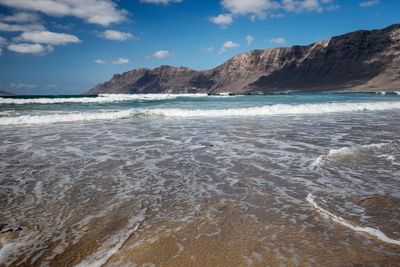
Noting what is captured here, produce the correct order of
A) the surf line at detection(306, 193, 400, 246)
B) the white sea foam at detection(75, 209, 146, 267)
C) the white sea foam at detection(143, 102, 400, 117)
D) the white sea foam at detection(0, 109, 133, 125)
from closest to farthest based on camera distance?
the white sea foam at detection(75, 209, 146, 267)
the surf line at detection(306, 193, 400, 246)
the white sea foam at detection(0, 109, 133, 125)
the white sea foam at detection(143, 102, 400, 117)

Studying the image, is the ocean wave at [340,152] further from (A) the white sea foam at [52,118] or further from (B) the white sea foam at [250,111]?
(A) the white sea foam at [52,118]

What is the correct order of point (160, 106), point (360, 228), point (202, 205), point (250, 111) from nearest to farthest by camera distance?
point (360, 228) < point (202, 205) < point (250, 111) < point (160, 106)

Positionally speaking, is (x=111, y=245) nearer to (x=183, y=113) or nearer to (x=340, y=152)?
(x=340, y=152)

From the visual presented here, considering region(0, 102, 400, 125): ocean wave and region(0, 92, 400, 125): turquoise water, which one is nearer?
region(0, 102, 400, 125): ocean wave

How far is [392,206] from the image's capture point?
167 inches

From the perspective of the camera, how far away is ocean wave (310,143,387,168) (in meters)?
6.93

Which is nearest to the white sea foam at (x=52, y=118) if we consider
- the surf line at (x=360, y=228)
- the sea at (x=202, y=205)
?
the sea at (x=202, y=205)

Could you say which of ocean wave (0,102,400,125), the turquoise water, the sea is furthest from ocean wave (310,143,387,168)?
the turquoise water

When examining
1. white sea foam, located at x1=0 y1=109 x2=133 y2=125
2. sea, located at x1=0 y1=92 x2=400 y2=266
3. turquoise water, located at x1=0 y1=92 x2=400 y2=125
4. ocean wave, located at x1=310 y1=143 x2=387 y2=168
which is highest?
sea, located at x1=0 y1=92 x2=400 y2=266

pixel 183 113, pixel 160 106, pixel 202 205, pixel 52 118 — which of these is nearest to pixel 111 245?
pixel 202 205

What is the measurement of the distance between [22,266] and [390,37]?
194 m

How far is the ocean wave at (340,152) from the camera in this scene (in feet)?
A: 22.7

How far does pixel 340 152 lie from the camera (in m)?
7.88

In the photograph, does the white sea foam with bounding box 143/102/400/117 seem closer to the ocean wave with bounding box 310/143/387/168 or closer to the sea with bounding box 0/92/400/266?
the sea with bounding box 0/92/400/266
